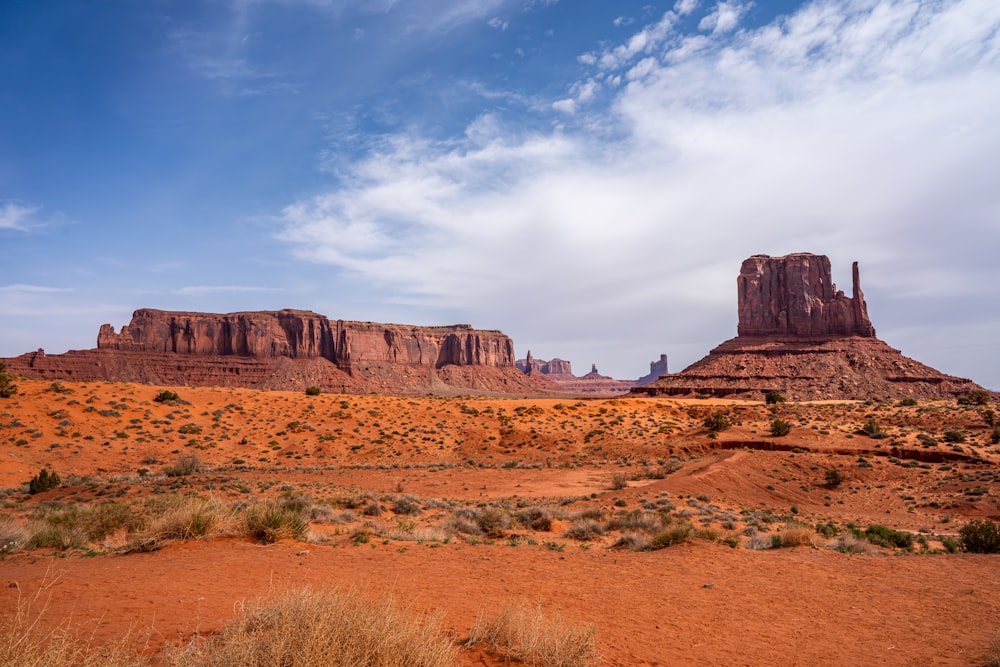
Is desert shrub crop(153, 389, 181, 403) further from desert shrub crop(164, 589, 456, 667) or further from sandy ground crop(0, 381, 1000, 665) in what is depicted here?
desert shrub crop(164, 589, 456, 667)

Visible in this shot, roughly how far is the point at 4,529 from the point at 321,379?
4737 inches

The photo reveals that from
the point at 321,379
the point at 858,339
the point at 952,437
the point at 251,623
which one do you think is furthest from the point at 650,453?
the point at 321,379

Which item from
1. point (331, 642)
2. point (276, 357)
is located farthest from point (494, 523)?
point (276, 357)

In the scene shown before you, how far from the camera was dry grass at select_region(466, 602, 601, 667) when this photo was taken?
210 inches

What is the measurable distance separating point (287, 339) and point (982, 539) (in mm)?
145346

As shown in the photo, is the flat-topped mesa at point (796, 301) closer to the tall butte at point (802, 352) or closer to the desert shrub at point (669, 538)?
the tall butte at point (802, 352)

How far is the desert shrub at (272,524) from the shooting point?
1188 centimetres

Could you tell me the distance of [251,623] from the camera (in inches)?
214

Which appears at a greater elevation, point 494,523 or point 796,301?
point 796,301

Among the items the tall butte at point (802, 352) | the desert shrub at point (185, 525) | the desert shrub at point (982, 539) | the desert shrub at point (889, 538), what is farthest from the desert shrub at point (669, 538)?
the tall butte at point (802, 352)

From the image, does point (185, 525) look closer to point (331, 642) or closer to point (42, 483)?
point (331, 642)

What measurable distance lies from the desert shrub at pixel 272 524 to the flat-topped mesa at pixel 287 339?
5225 inches

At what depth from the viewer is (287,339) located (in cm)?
14125

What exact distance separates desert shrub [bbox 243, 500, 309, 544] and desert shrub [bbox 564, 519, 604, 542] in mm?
6757
